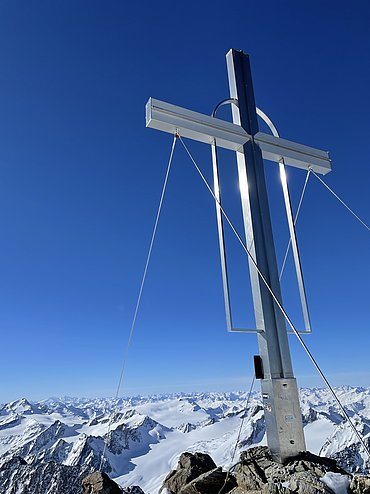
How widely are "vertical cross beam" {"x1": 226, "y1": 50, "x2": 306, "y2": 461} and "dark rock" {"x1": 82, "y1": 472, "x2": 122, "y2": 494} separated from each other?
86.2 inches

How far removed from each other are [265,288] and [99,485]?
3238mm

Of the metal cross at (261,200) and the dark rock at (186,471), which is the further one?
the dark rock at (186,471)

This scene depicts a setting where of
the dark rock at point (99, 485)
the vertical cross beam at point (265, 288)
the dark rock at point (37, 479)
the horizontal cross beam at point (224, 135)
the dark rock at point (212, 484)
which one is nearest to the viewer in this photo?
the dark rock at point (212, 484)

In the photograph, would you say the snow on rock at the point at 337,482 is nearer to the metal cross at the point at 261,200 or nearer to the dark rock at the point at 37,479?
the metal cross at the point at 261,200

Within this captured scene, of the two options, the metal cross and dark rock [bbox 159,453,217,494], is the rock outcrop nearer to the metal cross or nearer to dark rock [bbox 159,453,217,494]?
dark rock [bbox 159,453,217,494]

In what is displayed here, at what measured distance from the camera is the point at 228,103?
501 cm

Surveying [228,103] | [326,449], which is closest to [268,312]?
[228,103]

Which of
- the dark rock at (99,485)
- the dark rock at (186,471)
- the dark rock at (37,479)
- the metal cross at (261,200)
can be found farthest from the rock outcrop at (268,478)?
the dark rock at (37,479)

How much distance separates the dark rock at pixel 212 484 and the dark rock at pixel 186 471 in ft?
0.95

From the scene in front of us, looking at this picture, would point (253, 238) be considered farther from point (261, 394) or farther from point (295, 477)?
point (295, 477)

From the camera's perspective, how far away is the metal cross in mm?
3553

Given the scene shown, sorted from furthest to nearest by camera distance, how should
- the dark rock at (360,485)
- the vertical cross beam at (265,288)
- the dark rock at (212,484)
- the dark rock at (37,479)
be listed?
1. the dark rock at (37,479)
2. the vertical cross beam at (265,288)
3. the dark rock at (212,484)
4. the dark rock at (360,485)

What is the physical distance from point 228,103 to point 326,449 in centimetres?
20254

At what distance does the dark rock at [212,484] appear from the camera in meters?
3.38
